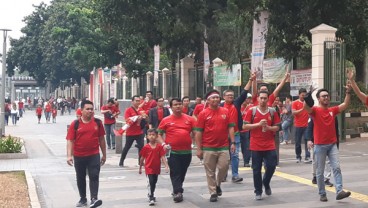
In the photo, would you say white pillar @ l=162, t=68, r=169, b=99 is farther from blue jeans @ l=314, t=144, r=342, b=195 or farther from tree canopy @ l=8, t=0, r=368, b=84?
blue jeans @ l=314, t=144, r=342, b=195

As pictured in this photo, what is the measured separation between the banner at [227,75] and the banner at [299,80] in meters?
3.20

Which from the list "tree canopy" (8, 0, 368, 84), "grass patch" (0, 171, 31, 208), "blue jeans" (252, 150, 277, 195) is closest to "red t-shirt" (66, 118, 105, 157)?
"grass patch" (0, 171, 31, 208)

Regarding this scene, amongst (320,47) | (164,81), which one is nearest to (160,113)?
(320,47)

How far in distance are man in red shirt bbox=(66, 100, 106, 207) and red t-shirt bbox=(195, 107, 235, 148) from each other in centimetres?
166

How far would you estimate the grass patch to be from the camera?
30.4ft

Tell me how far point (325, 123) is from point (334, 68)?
32.8 ft

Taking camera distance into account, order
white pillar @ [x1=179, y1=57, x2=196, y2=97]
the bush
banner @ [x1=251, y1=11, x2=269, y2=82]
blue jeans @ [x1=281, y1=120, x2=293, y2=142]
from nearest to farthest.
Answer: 1. the bush
2. blue jeans @ [x1=281, y1=120, x2=293, y2=142]
3. banner @ [x1=251, y1=11, x2=269, y2=82]
4. white pillar @ [x1=179, y1=57, x2=196, y2=97]

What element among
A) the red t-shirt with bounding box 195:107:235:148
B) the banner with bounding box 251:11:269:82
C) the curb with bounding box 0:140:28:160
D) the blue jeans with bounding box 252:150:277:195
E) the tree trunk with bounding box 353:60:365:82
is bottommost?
the curb with bounding box 0:140:28:160

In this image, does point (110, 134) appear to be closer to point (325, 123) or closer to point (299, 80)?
point (299, 80)

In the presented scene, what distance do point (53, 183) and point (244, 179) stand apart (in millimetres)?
4032

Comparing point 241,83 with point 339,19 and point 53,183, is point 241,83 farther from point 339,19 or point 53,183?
point 53,183

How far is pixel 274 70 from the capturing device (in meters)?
Answer: 21.3

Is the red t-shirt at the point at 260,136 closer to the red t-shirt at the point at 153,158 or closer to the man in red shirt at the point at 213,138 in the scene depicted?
the man in red shirt at the point at 213,138

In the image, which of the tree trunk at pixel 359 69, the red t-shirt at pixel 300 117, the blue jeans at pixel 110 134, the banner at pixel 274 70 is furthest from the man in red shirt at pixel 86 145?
the tree trunk at pixel 359 69
